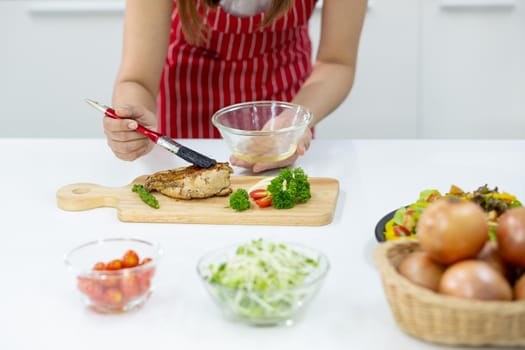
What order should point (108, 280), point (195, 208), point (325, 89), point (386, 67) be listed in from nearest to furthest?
point (108, 280) → point (195, 208) → point (325, 89) → point (386, 67)

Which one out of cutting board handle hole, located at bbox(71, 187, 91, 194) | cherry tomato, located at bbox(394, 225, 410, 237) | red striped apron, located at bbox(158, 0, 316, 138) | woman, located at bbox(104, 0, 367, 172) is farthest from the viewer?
red striped apron, located at bbox(158, 0, 316, 138)

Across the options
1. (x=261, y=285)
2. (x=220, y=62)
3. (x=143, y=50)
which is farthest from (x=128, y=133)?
(x=261, y=285)

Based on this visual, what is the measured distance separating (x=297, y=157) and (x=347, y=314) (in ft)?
2.45

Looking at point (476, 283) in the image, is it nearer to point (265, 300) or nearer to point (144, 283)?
point (265, 300)

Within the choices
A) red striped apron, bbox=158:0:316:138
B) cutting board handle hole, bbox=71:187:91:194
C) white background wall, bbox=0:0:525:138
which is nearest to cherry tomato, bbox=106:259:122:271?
cutting board handle hole, bbox=71:187:91:194

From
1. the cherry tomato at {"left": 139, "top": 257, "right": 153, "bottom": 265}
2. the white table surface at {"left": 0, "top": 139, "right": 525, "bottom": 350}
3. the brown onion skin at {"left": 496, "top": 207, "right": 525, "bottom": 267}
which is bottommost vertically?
the white table surface at {"left": 0, "top": 139, "right": 525, "bottom": 350}

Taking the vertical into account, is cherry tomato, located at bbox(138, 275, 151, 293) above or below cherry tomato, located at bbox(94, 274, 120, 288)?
below

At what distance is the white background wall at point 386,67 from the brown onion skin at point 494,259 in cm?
225

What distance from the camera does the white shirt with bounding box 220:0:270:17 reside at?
2148mm

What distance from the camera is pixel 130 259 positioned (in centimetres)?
120

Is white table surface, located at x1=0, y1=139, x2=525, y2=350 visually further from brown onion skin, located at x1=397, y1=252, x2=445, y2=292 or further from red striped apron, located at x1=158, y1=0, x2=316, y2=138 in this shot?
red striped apron, located at x1=158, y1=0, x2=316, y2=138

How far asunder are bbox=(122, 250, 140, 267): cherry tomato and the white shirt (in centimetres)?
109

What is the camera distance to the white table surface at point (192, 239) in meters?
1.11

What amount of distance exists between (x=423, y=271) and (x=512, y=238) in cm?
12
